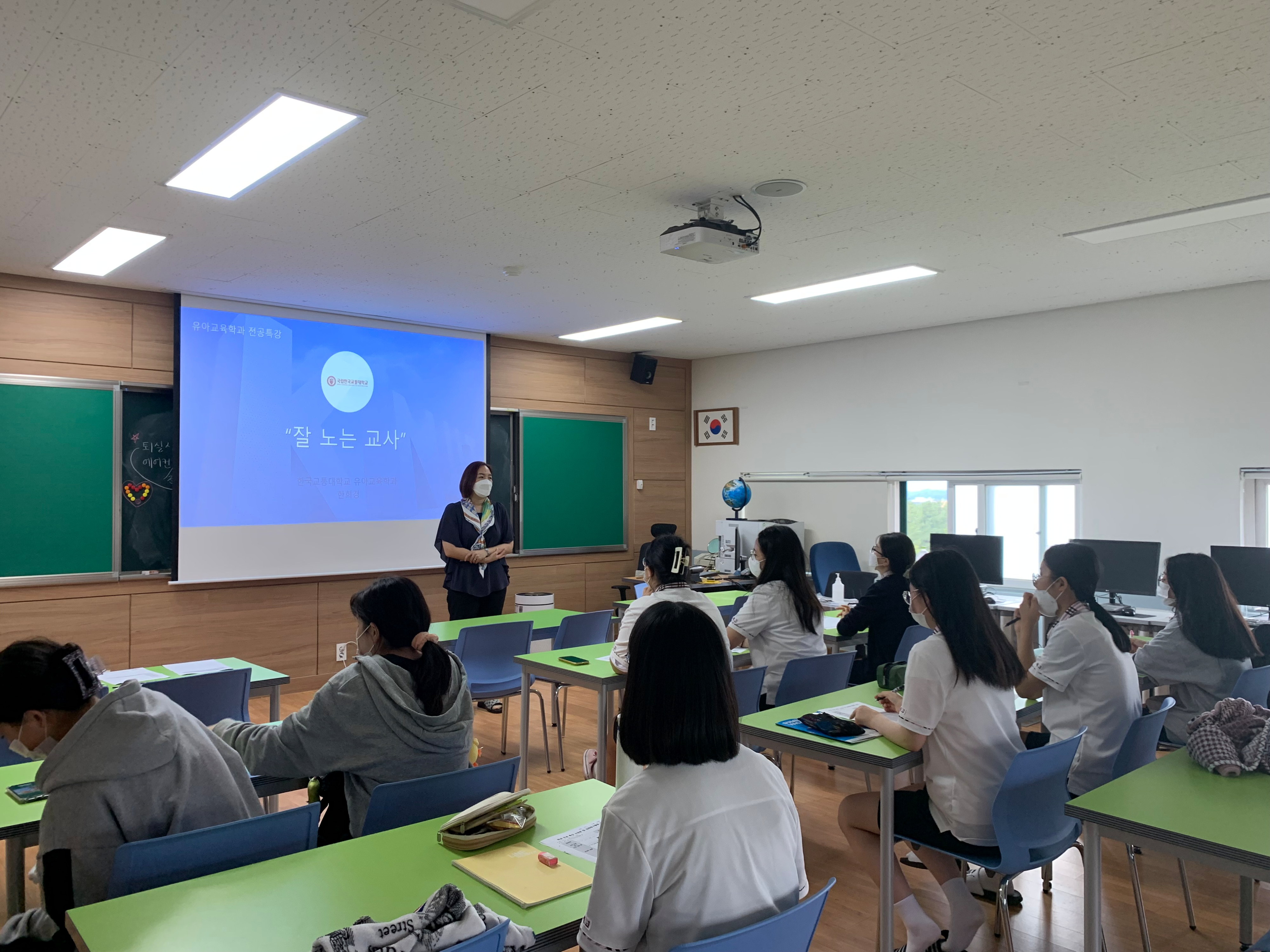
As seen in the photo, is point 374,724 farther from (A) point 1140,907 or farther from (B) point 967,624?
(A) point 1140,907

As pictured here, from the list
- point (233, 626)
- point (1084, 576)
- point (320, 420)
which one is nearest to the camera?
point (1084, 576)

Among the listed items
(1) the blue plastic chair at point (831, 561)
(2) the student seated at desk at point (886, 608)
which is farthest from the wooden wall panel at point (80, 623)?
(1) the blue plastic chair at point (831, 561)

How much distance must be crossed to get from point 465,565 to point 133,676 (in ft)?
8.56

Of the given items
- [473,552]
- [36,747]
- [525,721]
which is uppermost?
[473,552]

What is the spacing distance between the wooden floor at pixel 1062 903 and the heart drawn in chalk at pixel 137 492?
263 cm

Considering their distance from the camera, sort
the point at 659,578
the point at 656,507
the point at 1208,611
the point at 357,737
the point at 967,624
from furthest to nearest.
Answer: the point at 656,507 → the point at 659,578 → the point at 1208,611 → the point at 967,624 → the point at 357,737

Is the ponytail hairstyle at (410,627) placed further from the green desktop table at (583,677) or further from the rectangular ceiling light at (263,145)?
the rectangular ceiling light at (263,145)

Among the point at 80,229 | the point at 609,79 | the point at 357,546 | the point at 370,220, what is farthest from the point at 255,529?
the point at 609,79

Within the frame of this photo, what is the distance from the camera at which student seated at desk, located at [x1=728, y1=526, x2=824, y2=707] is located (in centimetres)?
419

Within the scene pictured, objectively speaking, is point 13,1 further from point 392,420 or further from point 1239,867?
point 392,420

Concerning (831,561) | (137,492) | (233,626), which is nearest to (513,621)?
(233,626)

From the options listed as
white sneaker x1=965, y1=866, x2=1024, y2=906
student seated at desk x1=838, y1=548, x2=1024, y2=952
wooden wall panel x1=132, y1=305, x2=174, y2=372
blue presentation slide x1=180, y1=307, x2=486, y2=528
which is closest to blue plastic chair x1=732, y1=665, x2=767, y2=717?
student seated at desk x1=838, y1=548, x2=1024, y2=952

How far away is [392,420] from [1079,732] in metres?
5.47

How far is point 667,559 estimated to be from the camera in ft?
12.4
